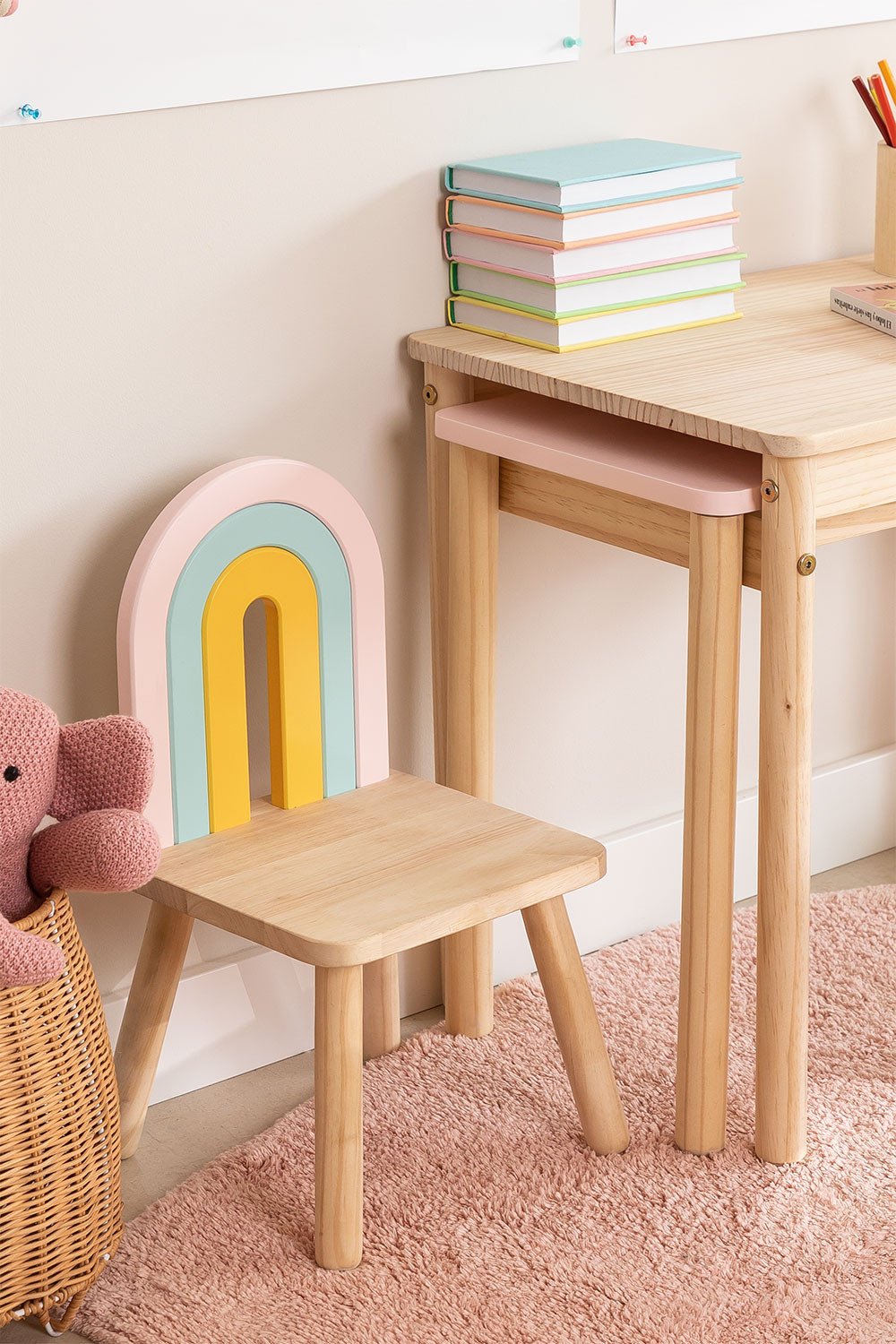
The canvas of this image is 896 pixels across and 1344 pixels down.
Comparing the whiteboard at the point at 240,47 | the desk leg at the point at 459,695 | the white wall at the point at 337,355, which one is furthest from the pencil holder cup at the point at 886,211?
the desk leg at the point at 459,695

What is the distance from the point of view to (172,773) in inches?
55.4

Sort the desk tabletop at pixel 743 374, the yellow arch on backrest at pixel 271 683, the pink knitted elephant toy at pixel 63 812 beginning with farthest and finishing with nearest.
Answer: the yellow arch on backrest at pixel 271 683
the desk tabletop at pixel 743 374
the pink knitted elephant toy at pixel 63 812

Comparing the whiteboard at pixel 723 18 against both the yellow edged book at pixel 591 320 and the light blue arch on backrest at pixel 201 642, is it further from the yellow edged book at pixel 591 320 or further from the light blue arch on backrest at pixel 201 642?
the light blue arch on backrest at pixel 201 642

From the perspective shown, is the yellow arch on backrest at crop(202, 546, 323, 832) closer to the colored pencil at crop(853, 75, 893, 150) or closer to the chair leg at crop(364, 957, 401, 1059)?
the chair leg at crop(364, 957, 401, 1059)

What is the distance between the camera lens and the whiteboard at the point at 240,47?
1311 mm

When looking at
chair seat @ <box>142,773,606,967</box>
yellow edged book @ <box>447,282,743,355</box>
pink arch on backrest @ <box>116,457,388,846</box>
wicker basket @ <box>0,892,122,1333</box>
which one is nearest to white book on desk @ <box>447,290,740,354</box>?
yellow edged book @ <box>447,282,743,355</box>

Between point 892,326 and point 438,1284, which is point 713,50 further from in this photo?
point 438,1284

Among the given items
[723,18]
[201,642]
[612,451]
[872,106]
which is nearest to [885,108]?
[872,106]

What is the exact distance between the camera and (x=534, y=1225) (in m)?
1.41

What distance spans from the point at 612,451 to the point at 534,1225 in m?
0.62

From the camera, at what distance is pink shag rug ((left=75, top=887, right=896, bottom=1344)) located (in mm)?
1301

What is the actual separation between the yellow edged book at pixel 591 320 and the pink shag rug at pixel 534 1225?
0.66 meters

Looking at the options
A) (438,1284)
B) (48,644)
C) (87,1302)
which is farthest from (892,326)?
(87,1302)

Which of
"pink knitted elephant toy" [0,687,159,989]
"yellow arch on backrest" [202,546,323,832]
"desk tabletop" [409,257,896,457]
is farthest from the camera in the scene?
"yellow arch on backrest" [202,546,323,832]
